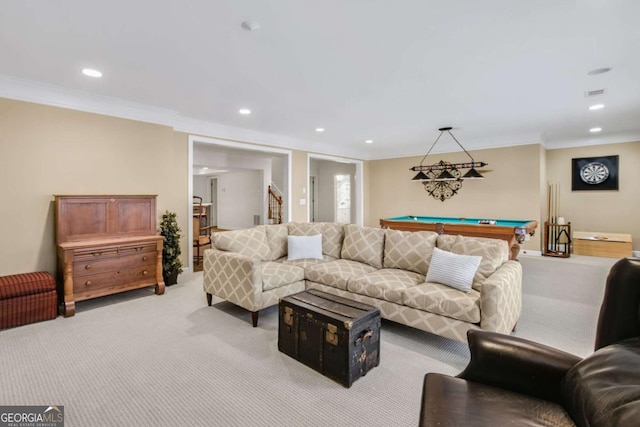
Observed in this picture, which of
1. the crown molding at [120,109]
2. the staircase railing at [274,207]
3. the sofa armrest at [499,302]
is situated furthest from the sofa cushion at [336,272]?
the staircase railing at [274,207]

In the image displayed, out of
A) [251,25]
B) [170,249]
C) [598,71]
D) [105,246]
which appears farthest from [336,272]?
[598,71]

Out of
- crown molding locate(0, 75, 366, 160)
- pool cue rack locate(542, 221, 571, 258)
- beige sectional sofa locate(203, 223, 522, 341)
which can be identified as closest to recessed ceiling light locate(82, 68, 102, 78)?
crown molding locate(0, 75, 366, 160)

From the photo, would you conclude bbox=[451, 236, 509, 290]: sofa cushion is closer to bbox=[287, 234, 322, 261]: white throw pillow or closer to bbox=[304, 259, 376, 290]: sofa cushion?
bbox=[304, 259, 376, 290]: sofa cushion

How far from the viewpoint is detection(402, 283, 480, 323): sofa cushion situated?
7.88 ft

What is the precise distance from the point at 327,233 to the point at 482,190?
15.4 feet

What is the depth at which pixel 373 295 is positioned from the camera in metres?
2.94

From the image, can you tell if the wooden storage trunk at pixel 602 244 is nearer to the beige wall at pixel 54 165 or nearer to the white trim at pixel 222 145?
the white trim at pixel 222 145

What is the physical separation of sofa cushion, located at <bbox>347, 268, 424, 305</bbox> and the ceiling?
6.82ft

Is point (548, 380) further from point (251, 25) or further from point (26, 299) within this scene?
point (26, 299)

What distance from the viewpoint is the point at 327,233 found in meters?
4.17

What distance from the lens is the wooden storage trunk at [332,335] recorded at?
2094 mm

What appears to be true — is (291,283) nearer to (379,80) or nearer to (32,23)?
(379,80)

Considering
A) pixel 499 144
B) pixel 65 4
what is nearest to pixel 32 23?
pixel 65 4

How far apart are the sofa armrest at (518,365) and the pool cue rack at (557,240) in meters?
6.28
